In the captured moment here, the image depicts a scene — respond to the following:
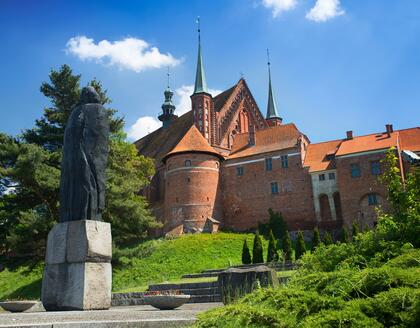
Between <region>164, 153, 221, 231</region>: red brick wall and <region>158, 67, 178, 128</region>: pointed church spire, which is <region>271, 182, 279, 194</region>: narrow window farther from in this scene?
<region>158, 67, 178, 128</region>: pointed church spire

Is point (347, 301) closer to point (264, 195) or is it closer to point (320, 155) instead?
point (264, 195)

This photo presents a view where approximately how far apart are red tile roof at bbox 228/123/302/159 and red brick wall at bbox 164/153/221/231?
13.7ft

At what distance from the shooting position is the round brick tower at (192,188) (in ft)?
141

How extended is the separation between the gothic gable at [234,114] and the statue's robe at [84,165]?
40.2 m

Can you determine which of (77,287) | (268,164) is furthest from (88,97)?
(268,164)

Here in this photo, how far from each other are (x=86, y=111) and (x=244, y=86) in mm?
46974

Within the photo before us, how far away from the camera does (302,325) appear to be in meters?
4.28

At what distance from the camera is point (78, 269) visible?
7859 mm

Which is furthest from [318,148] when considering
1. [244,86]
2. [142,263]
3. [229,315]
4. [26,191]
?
[229,315]

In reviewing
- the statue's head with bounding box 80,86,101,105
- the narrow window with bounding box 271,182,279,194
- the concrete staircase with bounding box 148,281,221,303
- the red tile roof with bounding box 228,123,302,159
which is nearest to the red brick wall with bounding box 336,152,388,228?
the narrow window with bounding box 271,182,279,194

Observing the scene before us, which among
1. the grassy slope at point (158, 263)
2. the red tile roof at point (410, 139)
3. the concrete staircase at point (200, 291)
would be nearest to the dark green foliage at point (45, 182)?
the grassy slope at point (158, 263)

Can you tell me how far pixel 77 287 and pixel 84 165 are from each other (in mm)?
2264

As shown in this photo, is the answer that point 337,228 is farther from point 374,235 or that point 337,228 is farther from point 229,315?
point 229,315

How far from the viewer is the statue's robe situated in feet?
27.8
